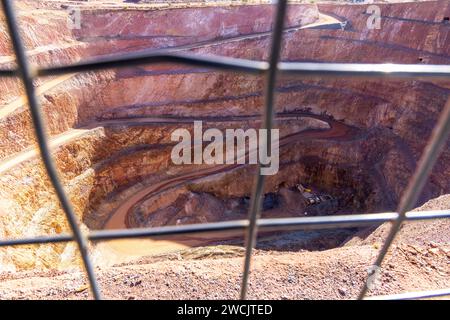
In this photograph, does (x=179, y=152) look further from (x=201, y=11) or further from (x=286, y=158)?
(x=201, y=11)

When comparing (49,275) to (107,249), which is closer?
(49,275)

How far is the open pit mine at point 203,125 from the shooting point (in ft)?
59.9

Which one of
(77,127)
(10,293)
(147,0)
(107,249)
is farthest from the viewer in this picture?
(147,0)

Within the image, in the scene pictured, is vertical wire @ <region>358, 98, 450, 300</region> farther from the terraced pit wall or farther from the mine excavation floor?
the terraced pit wall

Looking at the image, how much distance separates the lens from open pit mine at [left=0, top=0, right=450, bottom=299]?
18266mm

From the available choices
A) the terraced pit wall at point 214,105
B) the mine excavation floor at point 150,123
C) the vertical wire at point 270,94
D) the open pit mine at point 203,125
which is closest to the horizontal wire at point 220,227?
the vertical wire at point 270,94

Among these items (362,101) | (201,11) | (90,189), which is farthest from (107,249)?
(362,101)

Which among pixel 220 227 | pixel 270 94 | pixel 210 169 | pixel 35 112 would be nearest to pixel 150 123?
pixel 210 169

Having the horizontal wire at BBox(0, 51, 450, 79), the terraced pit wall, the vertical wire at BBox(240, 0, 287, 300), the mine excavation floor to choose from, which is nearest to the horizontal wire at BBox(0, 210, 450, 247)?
the vertical wire at BBox(240, 0, 287, 300)

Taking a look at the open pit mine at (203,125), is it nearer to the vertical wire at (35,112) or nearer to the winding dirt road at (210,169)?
the winding dirt road at (210,169)

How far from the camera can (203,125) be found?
26922 mm
